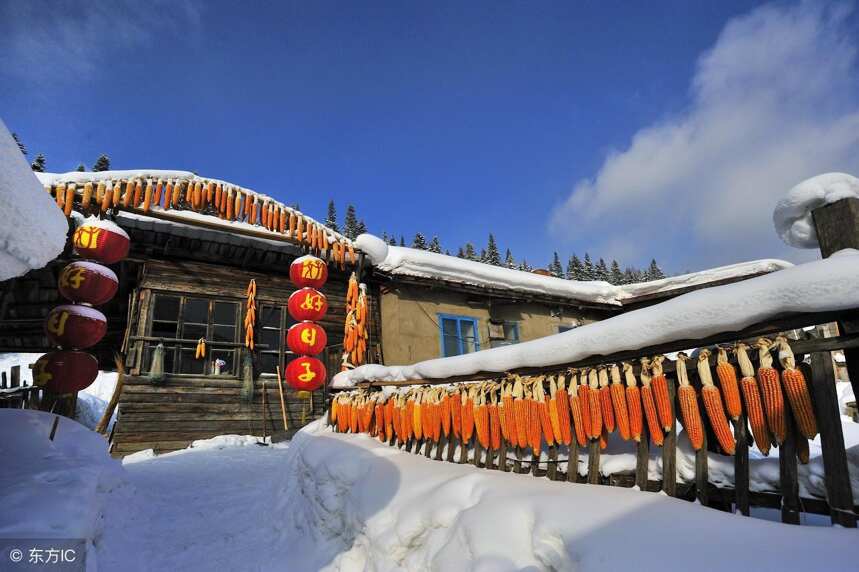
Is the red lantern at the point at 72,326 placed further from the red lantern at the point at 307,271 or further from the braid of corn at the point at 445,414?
the braid of corn at the point at 445,414

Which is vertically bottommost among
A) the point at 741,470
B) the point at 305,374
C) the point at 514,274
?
the point at 741,470

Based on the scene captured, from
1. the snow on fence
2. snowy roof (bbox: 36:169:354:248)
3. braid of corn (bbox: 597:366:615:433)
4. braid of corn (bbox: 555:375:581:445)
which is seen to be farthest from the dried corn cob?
snowy roof (bbox: 36:169:354:248)

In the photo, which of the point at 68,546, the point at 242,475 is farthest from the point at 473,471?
the point at 242,475

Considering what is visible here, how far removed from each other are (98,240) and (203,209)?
2898 millimetres

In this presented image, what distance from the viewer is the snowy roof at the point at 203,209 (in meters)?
8.27

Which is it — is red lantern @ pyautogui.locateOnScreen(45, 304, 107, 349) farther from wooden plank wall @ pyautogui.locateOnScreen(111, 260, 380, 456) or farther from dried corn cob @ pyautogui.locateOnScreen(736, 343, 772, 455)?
dried corn cob @ pyautogui.locateOnScreen(736, 343, 772, 455)

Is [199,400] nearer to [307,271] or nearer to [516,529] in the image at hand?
[307,271]

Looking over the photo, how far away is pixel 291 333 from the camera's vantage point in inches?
368

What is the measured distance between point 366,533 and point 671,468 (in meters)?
2.52

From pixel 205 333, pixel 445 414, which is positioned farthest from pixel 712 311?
pixel 205 333

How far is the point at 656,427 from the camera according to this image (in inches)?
111

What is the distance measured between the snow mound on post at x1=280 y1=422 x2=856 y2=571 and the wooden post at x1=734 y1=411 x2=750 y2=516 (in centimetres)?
31

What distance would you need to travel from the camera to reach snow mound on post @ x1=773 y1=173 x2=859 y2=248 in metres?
2.51

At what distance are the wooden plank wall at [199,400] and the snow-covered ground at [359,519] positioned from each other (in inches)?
109
